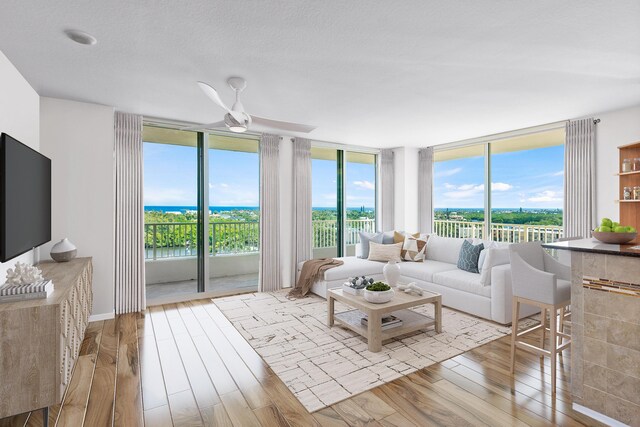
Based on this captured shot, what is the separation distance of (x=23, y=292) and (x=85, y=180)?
215 cm

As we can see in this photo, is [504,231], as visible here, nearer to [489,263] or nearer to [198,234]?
[489,263]

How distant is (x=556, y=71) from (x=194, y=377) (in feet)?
14.0

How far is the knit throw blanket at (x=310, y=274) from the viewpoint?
4.94 m

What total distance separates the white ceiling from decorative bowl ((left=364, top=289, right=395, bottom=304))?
2.16 meters

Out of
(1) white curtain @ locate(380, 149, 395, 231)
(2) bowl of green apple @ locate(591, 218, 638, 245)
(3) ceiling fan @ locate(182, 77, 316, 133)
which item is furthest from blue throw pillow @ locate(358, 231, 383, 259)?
(2) bowl of green apple @ locate(591, 218, 638, 245)

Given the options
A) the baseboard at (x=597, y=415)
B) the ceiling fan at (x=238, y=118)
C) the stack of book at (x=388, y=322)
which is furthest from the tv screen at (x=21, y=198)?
the baseboard at (x=597, y=415)

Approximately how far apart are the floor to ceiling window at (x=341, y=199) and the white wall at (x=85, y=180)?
3.57m

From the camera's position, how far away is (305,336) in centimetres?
338

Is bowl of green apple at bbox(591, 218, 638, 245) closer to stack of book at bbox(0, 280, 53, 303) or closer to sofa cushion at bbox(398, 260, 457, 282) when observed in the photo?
sofa cushion at bbox(398, 260, 457, 282)

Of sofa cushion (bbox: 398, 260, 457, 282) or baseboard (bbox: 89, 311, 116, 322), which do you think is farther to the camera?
sofa cushion (bbox: 398, 260, 457, 282)

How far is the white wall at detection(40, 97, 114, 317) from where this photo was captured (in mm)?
3654

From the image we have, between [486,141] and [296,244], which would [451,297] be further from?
[486,141]

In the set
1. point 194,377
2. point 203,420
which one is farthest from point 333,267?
point 203,420

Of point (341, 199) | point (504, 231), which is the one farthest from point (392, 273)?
point (504, 231)
